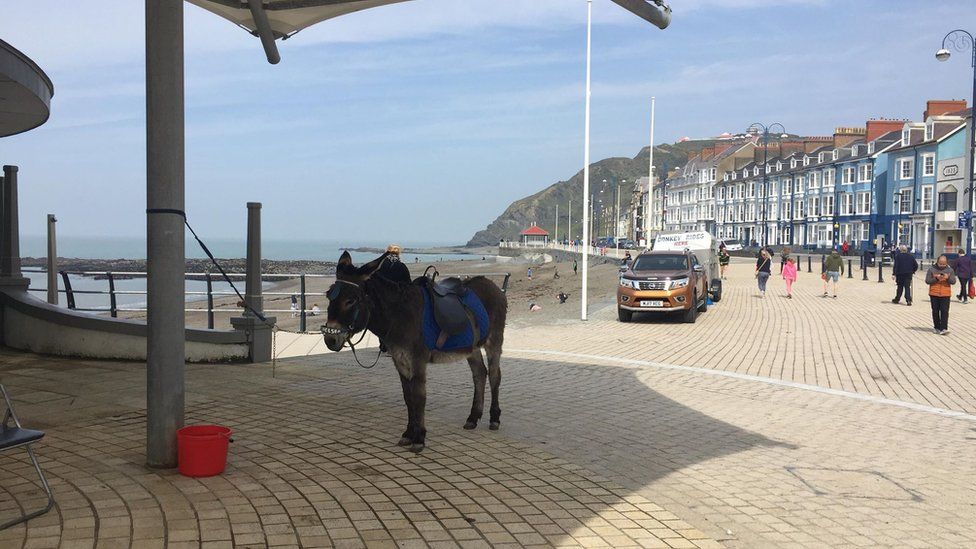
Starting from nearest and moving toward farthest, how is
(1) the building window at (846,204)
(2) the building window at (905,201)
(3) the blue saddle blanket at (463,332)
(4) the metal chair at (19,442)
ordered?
1. (4) the metal chair at (19,442)
2. (3) the blue saddle blanket at (463,332)
3. (2) the building window at (905,201)
4. (1) the building window at (846,204)

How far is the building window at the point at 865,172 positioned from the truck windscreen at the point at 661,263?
2487 inches

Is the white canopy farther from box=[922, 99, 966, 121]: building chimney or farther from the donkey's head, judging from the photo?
box=[922, 99, 966, 121]: building chimney

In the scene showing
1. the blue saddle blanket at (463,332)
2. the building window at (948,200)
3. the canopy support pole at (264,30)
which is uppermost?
the building window at (948,200)

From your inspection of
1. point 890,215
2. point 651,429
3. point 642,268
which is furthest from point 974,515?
point 890,215

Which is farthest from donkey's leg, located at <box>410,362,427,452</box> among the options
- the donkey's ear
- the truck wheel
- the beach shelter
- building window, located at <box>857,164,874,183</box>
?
the beach shelter

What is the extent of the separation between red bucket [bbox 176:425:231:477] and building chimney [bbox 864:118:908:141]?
8360cm

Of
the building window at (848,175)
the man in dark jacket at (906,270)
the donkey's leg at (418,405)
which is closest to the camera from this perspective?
the donkey's leg at (418,405)

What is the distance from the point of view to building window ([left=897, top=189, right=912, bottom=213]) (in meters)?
68.1

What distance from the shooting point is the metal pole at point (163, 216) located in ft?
18.7

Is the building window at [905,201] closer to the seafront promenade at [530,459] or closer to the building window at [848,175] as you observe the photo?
the building window at [848,175]

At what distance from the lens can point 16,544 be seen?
4.21 meters

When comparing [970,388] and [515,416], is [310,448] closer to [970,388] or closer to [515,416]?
[515,416]

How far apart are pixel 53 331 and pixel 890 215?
75.2 m

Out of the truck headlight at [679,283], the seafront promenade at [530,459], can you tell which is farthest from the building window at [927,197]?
the seafront promenade at [530,459]
